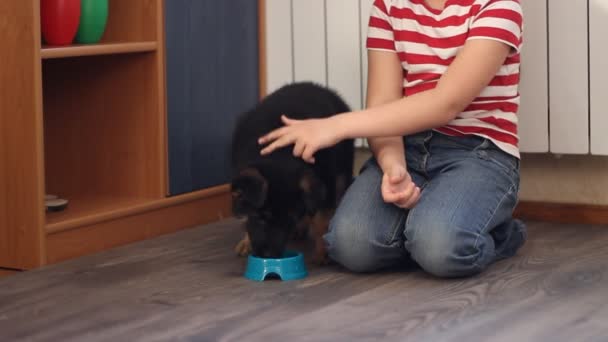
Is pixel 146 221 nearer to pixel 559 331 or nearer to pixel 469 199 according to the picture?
pixel 469 199

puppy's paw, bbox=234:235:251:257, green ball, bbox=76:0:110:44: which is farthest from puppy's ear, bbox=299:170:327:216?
green ball, bbox=76:0:110:44

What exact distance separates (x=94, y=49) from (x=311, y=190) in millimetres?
614

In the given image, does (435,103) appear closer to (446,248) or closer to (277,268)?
(446,248)

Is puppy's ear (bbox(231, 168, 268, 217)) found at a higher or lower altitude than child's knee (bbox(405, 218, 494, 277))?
higher

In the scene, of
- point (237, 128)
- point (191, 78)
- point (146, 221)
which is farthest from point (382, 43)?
point (146, 221)

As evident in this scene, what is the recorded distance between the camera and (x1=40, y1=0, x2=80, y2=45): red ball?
2.07 m

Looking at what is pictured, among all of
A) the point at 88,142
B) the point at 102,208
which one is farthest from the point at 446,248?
the point at 88,142

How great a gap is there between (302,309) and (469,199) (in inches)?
16.8

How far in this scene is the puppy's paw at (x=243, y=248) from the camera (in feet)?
7.03

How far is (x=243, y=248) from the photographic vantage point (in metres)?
2.15

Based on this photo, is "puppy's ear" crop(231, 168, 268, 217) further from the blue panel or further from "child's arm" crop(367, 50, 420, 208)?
the blue panel

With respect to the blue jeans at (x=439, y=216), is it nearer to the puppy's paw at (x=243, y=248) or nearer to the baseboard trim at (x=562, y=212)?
the puppy's paw at (x=243, y=248)

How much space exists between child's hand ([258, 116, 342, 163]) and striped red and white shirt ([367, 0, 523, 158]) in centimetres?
29

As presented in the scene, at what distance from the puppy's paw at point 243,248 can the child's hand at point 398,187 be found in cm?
38
